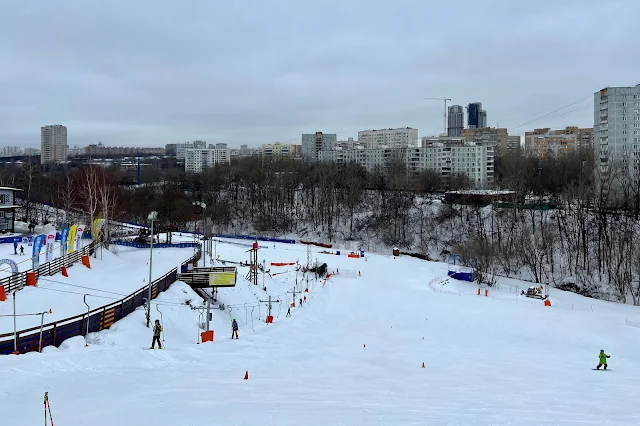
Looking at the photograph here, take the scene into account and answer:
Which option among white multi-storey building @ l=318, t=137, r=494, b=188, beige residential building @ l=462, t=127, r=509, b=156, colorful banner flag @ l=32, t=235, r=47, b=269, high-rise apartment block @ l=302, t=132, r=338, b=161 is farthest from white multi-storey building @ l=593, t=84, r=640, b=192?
high-rise apartment block @ l=302, t=132, r=338, b=161

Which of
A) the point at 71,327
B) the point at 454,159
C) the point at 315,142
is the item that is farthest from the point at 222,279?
the point at 315,142

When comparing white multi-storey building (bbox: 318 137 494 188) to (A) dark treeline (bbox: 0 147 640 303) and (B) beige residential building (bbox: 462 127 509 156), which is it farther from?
(B) beige residential building (bbox: 462 127 509 156)

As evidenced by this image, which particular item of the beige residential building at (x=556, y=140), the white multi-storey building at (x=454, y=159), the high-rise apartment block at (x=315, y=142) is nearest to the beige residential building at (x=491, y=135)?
the beige residential building at (x=556, y=140)

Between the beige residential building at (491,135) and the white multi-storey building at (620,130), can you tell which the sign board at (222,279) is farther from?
the beige residential building at (491,135)

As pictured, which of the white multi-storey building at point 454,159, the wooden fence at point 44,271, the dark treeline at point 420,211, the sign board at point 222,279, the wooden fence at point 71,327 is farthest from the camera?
the white multi-storey building at point 454,159

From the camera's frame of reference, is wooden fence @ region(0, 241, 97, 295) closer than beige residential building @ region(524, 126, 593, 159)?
Yes
